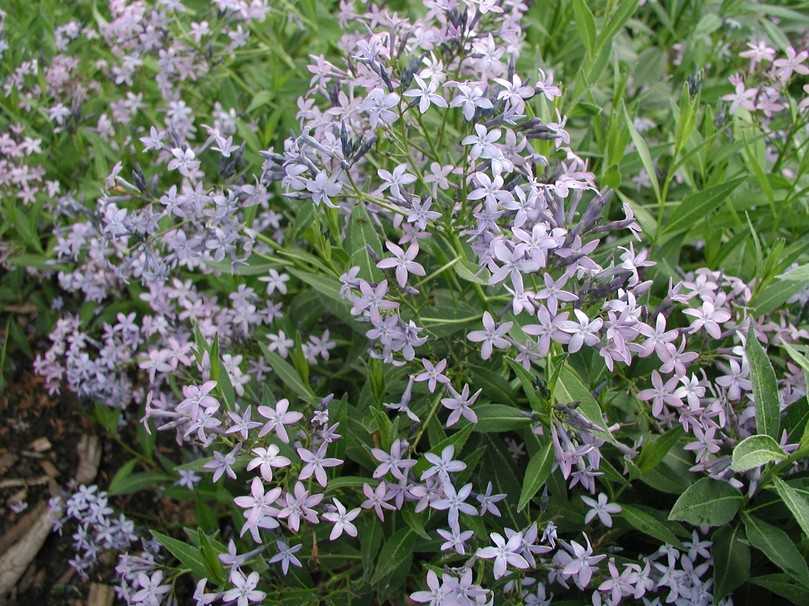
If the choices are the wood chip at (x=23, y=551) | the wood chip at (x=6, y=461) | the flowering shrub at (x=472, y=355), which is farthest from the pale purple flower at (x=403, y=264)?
the wood chip at (x=6, y=461)

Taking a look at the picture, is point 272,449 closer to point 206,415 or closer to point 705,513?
point 206,415

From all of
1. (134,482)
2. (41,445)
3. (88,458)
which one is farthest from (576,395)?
(41,445)

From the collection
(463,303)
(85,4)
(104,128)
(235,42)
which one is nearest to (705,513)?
(463,303)

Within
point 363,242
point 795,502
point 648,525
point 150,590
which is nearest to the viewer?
point 795,502

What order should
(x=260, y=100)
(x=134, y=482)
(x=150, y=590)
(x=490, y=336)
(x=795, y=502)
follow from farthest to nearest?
(x=260, y=100) < (x=134, y=482) < (x=150, y=590) < (x=490, y=336) < (x=795, y=502)

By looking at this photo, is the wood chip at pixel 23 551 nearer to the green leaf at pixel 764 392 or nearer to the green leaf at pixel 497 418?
the green leaf at pixel 497 418

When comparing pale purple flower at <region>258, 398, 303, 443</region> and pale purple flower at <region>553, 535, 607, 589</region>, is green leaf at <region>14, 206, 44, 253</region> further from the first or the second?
pale purple flower at <region>553, 535, 607, 589</region>

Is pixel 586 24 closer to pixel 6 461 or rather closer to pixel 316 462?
pixel 316 462


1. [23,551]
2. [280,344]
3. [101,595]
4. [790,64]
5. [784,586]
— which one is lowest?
[101,595]
